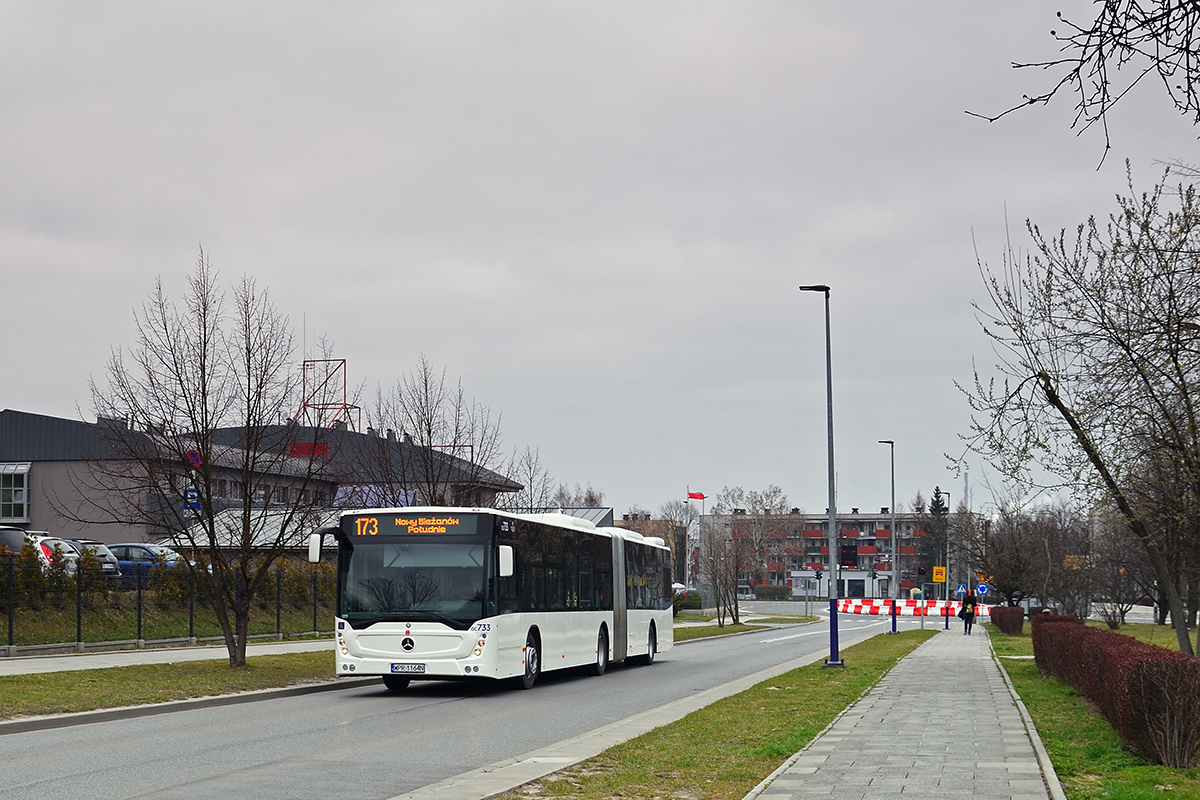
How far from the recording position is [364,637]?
20.5 meters

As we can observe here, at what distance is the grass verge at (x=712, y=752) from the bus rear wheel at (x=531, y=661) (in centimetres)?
409

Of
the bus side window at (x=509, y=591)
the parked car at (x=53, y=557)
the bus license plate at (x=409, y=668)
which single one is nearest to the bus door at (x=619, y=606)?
the bus side window at (x=509, y=591)

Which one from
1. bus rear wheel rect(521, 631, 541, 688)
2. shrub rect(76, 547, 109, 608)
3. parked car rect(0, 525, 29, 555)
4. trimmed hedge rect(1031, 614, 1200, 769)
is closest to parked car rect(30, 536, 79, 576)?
shrub rect(76, 547, 109, 608)

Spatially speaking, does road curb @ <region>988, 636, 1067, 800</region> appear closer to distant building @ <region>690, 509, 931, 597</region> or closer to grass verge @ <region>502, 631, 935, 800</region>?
grass verge @ <region>502, 631, 935, 800</region>

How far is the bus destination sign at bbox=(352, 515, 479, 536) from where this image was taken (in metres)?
21.2

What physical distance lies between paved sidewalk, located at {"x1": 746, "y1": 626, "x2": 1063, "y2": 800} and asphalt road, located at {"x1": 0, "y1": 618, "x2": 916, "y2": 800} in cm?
316

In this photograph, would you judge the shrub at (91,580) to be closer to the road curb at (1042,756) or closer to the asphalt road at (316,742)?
the asphalt road at (316,742)

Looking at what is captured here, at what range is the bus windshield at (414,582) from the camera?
20.5m

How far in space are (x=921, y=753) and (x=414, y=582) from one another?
35.9ft

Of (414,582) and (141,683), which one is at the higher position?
(414,582)

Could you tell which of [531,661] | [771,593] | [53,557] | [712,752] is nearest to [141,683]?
[531,661]

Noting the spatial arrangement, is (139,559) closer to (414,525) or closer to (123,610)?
(123,610)

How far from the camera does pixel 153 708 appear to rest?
17500 millimetres

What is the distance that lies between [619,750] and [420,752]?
6.91ft
